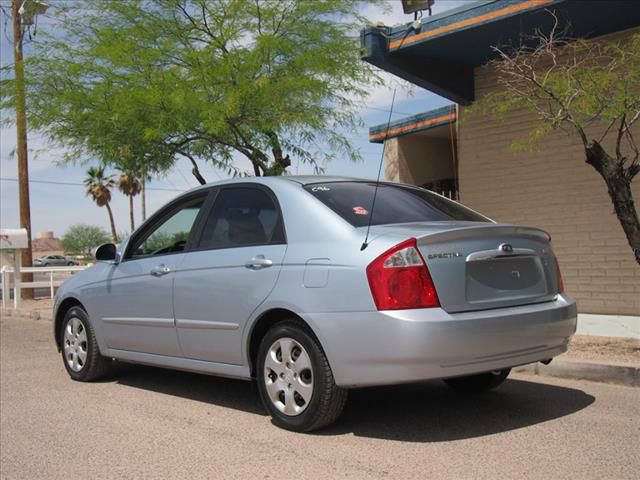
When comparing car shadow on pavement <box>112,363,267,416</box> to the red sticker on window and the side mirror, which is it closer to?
the side mirror

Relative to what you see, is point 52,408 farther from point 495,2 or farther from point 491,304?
point 495,2

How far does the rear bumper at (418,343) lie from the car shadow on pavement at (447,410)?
527 mm

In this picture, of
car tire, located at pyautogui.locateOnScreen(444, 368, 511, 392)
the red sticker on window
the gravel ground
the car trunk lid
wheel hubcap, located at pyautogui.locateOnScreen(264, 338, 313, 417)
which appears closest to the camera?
the gravel ground

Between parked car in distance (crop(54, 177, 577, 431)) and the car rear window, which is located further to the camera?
the car rear window

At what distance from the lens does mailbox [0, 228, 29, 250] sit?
15.4m

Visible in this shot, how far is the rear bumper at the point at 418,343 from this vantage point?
4.22 metres

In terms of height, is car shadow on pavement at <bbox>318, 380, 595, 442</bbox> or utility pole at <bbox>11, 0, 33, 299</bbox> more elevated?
utility pole at <bbox>11, 0, 33, 299</bbox>

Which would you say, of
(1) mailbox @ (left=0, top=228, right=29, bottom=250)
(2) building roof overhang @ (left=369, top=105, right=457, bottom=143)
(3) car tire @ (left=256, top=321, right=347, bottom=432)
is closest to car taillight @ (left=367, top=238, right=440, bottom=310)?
(3) car tire @ (left=256, top=321, right=347, bottom=432)

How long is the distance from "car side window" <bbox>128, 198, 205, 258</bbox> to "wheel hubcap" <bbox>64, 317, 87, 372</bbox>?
3.38 feet

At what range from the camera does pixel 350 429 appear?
4816mm

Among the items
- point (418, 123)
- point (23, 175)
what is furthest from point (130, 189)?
point (418, 123)

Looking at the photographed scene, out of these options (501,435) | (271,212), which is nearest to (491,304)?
(501,435)

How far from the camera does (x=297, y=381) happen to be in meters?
→ 4.70

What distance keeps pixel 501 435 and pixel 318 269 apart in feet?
5.13
